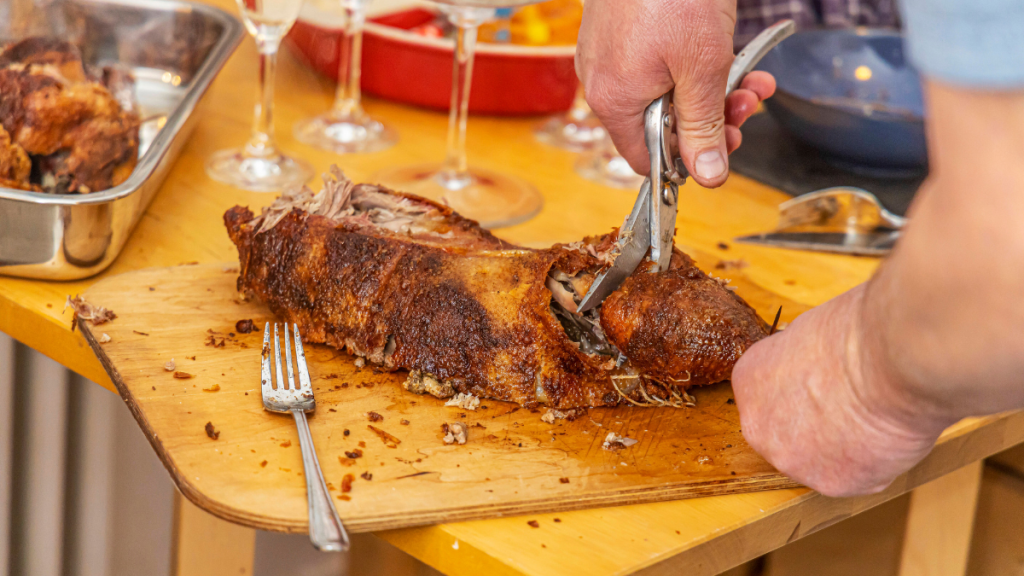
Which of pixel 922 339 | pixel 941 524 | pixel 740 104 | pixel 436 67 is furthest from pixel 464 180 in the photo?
pixel 922 339

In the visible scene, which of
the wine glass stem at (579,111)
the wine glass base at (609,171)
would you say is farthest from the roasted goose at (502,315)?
the wine glass stem at (579,111)

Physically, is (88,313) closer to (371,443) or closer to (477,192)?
(371,443)

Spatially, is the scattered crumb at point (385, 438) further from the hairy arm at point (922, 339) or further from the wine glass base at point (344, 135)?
the wine glass base at point (344, 135)

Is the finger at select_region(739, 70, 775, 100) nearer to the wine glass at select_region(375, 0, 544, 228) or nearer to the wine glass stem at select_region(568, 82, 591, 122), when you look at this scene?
the wine glass at select_region(375, 0, 544, 228)

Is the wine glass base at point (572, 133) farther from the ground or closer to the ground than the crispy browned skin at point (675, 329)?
closer to the ground

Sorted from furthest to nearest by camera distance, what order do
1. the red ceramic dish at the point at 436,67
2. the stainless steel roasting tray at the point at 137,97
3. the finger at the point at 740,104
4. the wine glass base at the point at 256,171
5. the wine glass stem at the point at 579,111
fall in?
the wine glass stem at the point at 579,111 < the red ceramic dish at the point at 436,67 < the wine glass base at the point at 256,171 < the finger at the point at 740,104 < the stainless steel roasting tray at the point at 137,97

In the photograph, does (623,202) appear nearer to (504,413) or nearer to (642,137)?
(642,137)

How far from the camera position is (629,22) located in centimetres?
156

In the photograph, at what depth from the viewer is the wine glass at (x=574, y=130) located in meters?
2.79

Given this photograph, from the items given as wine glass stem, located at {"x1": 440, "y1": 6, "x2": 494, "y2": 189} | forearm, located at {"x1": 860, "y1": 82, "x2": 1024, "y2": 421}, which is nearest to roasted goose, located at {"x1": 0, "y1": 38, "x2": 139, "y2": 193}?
wine glass stem, located at {"x1": 440, "y1": 6, "x2": 494, "y2": 189}

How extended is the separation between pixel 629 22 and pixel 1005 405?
0.88 meters

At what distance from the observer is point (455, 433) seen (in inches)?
54.2

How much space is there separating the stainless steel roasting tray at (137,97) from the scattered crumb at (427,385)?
63 centimetres

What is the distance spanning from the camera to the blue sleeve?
0.71 metres
